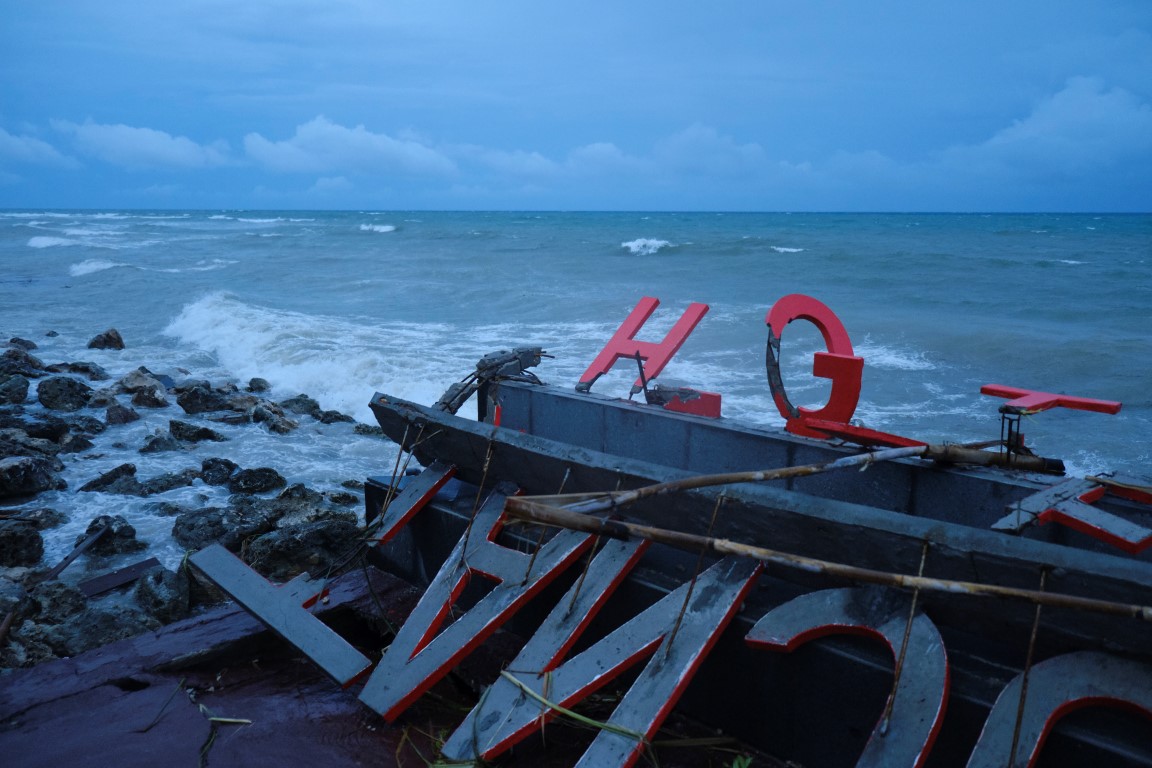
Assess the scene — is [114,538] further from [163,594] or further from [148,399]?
[148,399]

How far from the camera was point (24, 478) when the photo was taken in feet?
29.5

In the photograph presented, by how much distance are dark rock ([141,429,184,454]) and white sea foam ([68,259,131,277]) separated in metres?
26.5

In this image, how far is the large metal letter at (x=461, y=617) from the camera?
3.94 metres

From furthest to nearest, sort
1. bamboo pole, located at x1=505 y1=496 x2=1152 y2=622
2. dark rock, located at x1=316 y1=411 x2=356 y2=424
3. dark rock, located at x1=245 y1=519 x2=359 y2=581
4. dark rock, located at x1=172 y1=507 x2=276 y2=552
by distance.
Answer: dark rock, located at x1=316 y1=411 x2=356 y2=424 < dark rock, located at x1=172 y1=507 x2=276 y2=552 < dark rock, located at x1=245 y1=519 x2=359 y2=581 < bamboo pole, located at x1=505 y1=496 x2=1152 y2=622

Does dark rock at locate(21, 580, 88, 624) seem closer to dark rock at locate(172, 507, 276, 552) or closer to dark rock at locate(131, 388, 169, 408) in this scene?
dark rock at locate(172, 507, 276, 552)

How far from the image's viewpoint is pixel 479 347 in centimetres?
1877

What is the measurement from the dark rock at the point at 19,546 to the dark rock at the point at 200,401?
5745 mm

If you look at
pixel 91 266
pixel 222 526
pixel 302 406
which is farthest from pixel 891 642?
pixel 91 266

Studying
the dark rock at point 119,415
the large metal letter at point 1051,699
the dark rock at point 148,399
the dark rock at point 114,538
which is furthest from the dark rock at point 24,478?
the large metal letter at point 1051,699

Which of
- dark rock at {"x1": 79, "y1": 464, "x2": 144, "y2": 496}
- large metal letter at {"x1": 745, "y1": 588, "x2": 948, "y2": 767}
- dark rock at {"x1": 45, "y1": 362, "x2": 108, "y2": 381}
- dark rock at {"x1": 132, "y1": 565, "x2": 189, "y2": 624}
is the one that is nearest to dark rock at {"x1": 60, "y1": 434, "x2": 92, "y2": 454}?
dark rock at {"x1": 79, "y1": 464, "x2": 144, "y2": 496}

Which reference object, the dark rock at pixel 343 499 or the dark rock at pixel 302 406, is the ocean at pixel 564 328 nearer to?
the dark rock at pixel 302 406

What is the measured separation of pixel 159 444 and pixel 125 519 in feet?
9.65

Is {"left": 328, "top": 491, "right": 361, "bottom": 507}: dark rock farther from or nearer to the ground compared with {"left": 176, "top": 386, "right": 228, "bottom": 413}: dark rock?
nearer to the ground

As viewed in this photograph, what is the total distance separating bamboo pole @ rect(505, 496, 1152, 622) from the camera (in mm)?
2662
